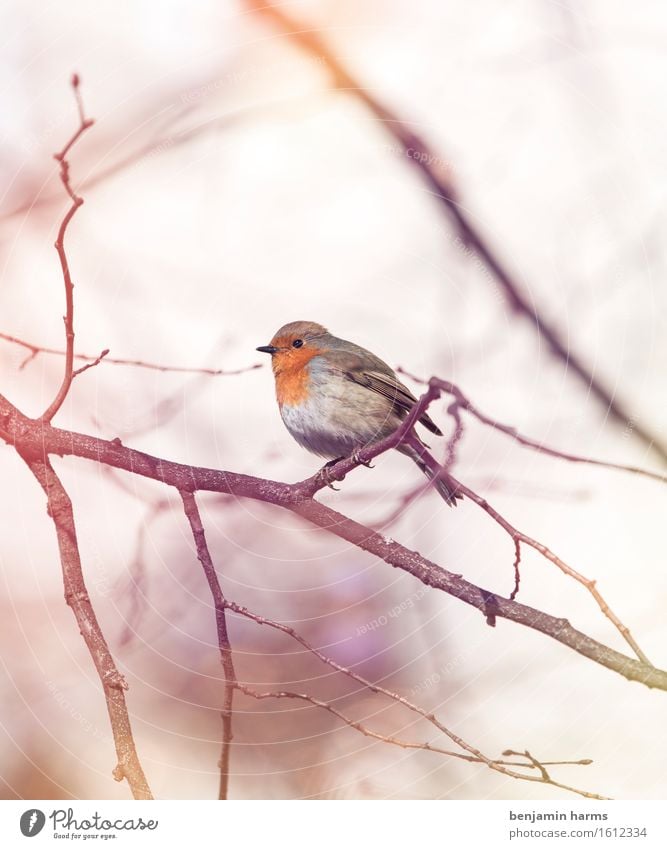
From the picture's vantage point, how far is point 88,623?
177cm

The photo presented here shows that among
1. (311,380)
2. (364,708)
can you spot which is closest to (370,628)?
(364,708)

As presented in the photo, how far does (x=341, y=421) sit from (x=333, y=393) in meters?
0.09

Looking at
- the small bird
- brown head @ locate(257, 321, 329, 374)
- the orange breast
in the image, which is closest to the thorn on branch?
the small bird

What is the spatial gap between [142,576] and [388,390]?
91cm

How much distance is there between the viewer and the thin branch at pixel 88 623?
66.0 inches

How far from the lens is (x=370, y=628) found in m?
2.13

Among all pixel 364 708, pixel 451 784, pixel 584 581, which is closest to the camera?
pixel 584 581

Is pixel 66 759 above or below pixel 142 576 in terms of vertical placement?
below

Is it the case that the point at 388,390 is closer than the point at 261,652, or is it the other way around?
the point at 261,652

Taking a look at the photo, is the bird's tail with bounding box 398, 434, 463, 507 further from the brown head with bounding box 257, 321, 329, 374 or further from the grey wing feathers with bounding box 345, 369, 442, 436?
the brown head with bounding box 257, 321, 329, 374

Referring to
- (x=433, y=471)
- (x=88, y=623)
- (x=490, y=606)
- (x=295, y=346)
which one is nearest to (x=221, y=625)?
(x=88, y=623)

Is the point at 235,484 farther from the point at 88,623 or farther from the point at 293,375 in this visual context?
the point at 293,375

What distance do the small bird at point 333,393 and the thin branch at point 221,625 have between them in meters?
0.68

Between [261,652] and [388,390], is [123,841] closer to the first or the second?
[261,652]
